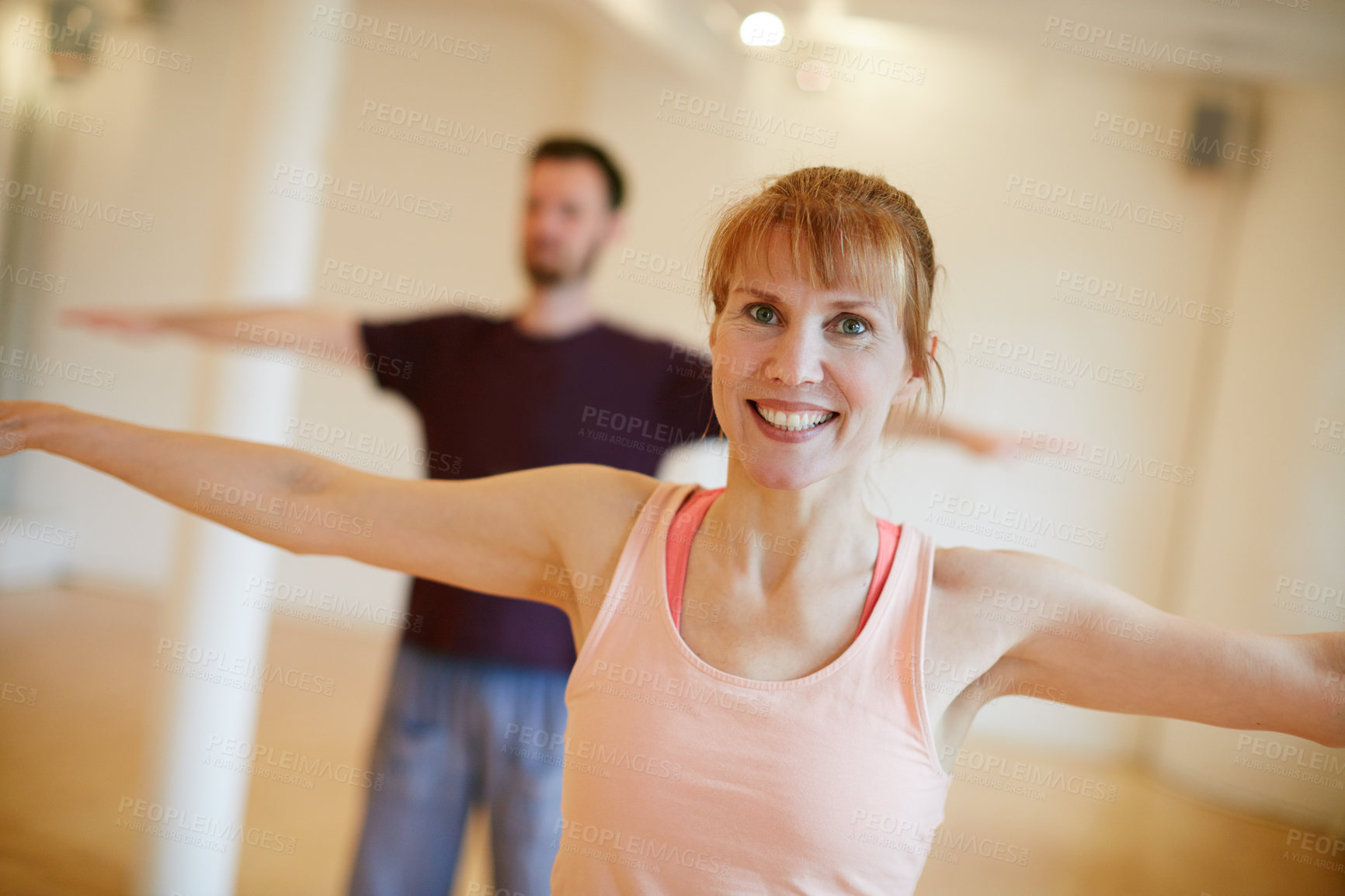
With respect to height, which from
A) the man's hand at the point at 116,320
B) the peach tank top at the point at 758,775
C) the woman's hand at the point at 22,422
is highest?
the man's hand at the point at 116,320

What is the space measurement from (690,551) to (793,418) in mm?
189

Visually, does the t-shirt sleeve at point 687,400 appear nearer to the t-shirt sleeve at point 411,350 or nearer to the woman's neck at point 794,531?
the t-shirt sleeve at point 411,350

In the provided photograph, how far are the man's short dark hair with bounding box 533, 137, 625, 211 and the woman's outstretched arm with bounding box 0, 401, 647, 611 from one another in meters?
0.92

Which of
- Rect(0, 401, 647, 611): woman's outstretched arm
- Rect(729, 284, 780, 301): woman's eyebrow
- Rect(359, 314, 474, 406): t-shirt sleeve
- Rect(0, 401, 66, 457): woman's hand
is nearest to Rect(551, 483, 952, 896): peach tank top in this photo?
Rect(0, 401, 647, 611): woman's outstretched arm

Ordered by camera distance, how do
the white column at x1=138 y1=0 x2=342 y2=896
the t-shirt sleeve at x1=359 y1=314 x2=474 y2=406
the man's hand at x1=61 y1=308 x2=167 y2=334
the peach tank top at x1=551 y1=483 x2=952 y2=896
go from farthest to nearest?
1. the white column at x1=138 y1=0 x2=342 y2=896
2. the t-shirt sleeve at x1=359 y1=314 x2=474 y2=406
3. the man's hand at x1=61 y1=308 x2=167 y2=334
4. the peach tank top at x1=551 y1=483 x2=952 y2=896

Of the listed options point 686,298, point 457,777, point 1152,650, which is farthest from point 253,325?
point 686,298

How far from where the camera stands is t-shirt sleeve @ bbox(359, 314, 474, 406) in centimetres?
171

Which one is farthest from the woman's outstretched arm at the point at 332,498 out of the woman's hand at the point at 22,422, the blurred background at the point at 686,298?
the blurred background at the point at 686,298

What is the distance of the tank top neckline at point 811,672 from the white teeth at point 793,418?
172 mm

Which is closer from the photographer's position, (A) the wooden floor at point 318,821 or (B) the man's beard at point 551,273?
(B) the man's beard at point 551,273

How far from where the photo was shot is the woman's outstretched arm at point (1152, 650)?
0.88 m

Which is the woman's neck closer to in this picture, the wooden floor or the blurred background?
the blurred background

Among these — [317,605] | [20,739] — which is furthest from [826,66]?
[317,605]

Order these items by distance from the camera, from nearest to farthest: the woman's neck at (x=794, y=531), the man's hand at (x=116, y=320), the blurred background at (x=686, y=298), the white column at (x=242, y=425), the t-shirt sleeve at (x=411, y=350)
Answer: the woman's neck at (x=794, y=531), the man's hand at (x=116, y=320), the t-shirt sleeve at (x=411, y=350), the white column at (x=242, y=425), the blurred background at (x=686, y=298)
